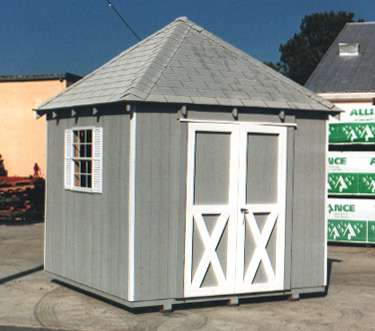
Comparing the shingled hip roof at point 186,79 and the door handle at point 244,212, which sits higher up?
the shingled hip roof at point 186,79

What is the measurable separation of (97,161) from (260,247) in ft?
9.14

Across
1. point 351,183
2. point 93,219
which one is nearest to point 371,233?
point 351,183

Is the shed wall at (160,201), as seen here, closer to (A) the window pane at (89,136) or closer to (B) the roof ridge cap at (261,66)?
(A) the window pane at (89,136)

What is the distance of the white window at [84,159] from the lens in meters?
9.17

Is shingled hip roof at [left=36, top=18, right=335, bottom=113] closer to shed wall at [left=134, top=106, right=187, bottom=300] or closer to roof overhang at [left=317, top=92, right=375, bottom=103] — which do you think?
shed wall at [left=134, top=106, right=187, bottom=300]

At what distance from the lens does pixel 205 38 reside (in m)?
10.3

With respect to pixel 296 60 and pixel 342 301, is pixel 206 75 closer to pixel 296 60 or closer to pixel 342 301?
pixel 342 301

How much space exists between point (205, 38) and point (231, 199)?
Answer: 3010mm

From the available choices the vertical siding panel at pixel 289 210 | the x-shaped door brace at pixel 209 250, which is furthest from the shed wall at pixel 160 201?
the vertical siding panel at pixel 289 210

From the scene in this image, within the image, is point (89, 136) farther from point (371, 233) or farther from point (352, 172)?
point (371, 233)

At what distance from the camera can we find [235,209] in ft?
29.3

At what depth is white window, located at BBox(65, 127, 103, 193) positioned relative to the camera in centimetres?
917

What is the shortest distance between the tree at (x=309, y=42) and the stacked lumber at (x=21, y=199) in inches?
1418

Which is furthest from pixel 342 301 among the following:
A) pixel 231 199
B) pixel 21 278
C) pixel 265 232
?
pixel 21 278
